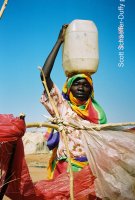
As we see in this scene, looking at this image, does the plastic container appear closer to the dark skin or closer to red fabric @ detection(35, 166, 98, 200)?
the dark skin

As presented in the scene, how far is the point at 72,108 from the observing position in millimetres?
3887

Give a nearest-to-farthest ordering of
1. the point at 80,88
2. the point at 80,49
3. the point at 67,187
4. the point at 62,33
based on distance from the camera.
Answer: the point at 67,187
the point at 80,88
the point at 62,33
the point at 80,49

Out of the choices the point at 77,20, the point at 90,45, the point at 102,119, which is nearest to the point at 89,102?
the point at 102,119

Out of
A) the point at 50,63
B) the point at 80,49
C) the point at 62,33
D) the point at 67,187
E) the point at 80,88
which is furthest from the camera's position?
the point at 80,49

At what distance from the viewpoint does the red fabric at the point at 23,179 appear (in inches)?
99.1

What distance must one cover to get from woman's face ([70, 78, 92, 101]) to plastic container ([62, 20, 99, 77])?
0.88ft

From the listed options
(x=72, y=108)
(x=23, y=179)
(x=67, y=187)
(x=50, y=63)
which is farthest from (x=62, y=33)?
(x=23, y=179)

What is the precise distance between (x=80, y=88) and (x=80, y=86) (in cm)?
2

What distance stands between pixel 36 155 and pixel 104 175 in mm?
18710

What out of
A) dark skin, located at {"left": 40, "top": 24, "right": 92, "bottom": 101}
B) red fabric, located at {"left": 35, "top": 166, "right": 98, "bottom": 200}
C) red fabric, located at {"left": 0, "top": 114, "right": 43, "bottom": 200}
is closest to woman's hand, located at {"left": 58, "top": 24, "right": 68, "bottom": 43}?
dark skin, located at {"left": 40, "top": 24, "right": 92, "bottom": 101}

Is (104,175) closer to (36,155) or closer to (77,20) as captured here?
(77,20)

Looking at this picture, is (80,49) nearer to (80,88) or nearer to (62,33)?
(62,33)

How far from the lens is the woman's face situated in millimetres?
3867

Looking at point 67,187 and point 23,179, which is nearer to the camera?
point 23,179
